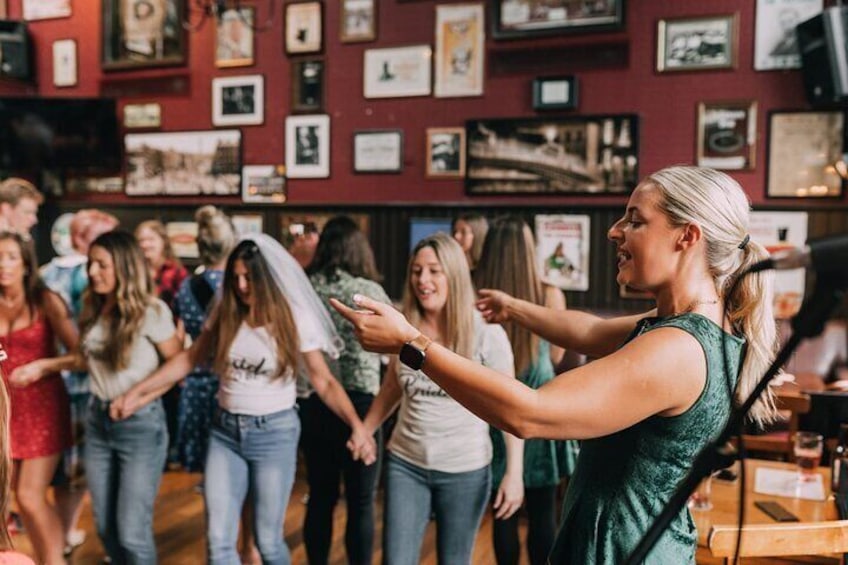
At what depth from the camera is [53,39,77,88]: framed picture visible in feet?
19.3

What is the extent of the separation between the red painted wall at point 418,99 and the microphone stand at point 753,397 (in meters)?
3.71

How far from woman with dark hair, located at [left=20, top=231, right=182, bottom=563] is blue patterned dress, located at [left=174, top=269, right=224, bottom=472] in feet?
1.86

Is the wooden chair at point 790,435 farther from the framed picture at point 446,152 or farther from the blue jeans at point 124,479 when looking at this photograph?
the framed picture at point 446,152

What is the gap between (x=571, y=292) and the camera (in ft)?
15.1

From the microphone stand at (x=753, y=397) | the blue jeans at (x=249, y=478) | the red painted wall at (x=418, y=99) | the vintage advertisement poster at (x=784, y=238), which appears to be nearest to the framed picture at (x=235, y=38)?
the red painted wall at (x=418, y=99)

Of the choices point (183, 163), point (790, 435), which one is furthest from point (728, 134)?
point (183, 163)

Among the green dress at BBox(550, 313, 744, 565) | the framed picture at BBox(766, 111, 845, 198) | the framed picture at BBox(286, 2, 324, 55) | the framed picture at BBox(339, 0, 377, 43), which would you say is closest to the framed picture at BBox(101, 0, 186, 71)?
the framed picture at BBox(286, 2, 324, 55)

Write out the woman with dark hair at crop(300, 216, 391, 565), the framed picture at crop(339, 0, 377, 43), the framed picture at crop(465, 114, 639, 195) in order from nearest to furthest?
1. the woman with dark hair at crop(300, 216, 391, 565)
2. the framed picture at crop(465, 114, 639, 195)
3. the framed picture at crop(339, 0, 377, 43)

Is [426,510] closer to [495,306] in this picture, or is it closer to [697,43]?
[495,306]

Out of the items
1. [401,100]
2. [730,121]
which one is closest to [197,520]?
[401,100]

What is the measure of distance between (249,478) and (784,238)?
329cm

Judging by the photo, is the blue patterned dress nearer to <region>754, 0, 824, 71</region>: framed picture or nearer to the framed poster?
the framed poster

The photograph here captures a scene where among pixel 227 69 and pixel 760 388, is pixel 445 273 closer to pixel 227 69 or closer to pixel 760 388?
pixel 760 388

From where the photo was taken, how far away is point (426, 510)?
2285 mm
